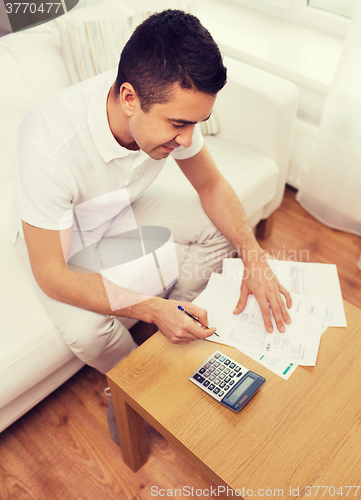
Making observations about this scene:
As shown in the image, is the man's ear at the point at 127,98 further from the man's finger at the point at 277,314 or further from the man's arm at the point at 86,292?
the man's finger at the point at 277,314

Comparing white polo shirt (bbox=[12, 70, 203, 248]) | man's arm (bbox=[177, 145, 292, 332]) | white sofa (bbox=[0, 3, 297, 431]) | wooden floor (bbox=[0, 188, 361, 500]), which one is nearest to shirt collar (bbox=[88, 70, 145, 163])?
white polo shirt (bbox=[12, 70, 203, 248])

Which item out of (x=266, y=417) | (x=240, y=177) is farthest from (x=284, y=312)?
(x=240, y=177)

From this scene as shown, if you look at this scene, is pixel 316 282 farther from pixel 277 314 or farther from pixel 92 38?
pixel 92 38

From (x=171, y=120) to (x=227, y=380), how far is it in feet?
1.87

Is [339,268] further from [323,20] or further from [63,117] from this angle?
[63,117]

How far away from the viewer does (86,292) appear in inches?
39.7

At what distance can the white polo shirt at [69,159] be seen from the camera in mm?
923

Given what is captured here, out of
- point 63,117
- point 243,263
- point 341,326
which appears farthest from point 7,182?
point 341,326

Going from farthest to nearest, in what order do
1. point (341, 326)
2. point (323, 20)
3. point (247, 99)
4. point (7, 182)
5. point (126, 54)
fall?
point (323, 20), point (247, 99), point (7, 182), point (341, 326), point (126, 54)

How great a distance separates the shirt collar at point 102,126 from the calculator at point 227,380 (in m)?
0.55

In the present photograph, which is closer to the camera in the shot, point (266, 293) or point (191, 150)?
point (266, 293)

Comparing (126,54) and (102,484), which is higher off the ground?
(126,54)

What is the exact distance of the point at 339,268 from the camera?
171 cm

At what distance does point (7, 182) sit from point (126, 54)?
2.40 ft
